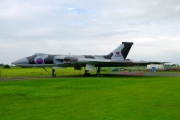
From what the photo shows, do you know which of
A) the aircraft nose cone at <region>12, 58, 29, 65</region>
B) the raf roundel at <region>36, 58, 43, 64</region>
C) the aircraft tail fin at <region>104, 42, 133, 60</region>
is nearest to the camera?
the aircraft nose cone at <region>12, 58, 29, 65</region>

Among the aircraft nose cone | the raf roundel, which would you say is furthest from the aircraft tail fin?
the aircraft nose cone

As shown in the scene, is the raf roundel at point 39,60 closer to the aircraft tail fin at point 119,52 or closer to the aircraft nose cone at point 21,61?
the aircraft nose cone at point 21,61

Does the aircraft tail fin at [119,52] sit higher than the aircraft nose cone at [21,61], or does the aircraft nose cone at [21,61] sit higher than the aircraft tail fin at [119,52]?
the aircraft tail fin at [119,52]

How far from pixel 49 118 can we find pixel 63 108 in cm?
124

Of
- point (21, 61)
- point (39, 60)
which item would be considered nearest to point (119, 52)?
point (39, 60)

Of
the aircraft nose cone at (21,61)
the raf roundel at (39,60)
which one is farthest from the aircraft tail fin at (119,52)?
the aircraft nose cone at (21,61)

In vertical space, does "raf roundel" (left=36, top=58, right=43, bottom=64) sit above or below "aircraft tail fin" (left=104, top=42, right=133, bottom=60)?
Result: below

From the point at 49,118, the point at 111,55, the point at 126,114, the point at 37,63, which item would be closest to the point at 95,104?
the point at 126,114

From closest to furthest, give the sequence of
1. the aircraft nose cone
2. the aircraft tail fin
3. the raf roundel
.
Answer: the aircraft nose cone
the raf roundel
the aircraft tail fin

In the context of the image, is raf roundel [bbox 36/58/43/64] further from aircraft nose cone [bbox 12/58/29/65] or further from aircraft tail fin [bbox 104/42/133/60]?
aircraft tail fin [bbox 104/42/133/60]

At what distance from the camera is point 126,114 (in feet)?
20.7

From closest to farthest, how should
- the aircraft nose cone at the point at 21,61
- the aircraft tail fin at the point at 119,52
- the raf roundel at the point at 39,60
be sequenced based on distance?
the aircraft nose cone at the point at 21,61 → the raf roundel at the point at 39,60 → the aircraft tail fin at the point at 119,52

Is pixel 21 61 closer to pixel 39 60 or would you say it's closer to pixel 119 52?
pixel 39 60

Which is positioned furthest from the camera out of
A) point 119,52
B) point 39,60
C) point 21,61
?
point 119,52
